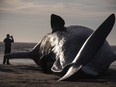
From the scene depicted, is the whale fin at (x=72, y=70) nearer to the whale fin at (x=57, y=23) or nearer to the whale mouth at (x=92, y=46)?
the whale mouth at (x=92, y=46)

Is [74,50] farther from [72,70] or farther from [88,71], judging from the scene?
[72,70]

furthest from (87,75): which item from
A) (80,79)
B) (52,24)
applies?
(52,24)

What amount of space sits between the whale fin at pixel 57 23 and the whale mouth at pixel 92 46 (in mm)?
4081

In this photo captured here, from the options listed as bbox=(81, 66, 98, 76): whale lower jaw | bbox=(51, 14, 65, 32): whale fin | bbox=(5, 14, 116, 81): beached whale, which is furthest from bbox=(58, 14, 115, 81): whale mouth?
bbox=(51, 14, 65, 32): whale fin

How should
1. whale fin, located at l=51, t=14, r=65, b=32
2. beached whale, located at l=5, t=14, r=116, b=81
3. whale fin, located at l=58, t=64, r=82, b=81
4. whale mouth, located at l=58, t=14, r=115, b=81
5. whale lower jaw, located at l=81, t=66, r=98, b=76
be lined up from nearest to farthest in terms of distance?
whale fin, located at l=58, t=64, r=82, b=81
whale mouth, located at l=58, t=14, r=115, b=81
beached whale, located at l=5, t=14, r=116, b=81
whale lower jaw, located at l=81, t=66, r=98, b=76
whale fin, located at l=51, t=14, r=65, b=32

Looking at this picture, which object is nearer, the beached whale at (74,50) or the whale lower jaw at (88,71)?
the beached whale at (74,50)

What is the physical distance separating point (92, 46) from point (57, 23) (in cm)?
447

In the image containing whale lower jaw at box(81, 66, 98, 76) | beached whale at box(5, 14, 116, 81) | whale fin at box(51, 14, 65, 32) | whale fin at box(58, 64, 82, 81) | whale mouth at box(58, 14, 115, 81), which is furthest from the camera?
whale fin at box(51, 14, 65, 32)

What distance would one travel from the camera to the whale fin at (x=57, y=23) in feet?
56.0

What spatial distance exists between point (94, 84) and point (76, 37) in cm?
355

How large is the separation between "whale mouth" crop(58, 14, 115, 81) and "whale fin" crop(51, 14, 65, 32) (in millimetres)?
4081

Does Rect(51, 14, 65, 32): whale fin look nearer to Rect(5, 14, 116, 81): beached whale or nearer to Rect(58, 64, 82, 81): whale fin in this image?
Rect(5, 14, 116, 81): beached whale

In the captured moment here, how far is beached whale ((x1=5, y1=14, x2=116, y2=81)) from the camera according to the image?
1299 centimetres

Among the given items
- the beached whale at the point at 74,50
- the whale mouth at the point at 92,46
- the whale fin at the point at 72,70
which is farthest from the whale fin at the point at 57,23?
the whale fin at the point at 72,70
